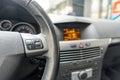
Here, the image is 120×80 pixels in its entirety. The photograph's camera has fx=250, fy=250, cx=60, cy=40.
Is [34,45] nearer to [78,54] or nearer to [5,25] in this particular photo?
[5,25]

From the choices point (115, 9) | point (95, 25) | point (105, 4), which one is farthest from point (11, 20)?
point (105, 4)

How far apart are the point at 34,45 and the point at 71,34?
45cm

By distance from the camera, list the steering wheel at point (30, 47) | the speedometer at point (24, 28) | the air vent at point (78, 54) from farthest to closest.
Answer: the air vent at point (78, 54) → the speedometer at point (24, 28) → the steering wheel at point (30, 47)

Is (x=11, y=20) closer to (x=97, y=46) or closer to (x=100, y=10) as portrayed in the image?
(x=97, y=46)

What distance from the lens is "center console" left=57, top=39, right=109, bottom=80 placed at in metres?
1.24

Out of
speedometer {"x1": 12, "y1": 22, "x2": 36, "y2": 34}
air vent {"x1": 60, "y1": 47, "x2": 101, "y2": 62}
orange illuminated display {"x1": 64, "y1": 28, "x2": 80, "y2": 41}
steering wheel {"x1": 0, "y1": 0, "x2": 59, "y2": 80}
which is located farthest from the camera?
orange illuminated display {"x1": 64, "y1": 28, "x2": 80, "y2": 41}

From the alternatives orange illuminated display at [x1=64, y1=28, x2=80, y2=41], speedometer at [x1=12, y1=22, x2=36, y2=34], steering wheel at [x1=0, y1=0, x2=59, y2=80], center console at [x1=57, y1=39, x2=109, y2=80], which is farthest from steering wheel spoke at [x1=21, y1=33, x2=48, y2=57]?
orange illuminated display at [x1=64, y1=28, x2=80, y2=41]

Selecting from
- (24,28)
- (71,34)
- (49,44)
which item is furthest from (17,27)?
(71,34)

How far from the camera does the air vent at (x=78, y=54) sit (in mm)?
1234

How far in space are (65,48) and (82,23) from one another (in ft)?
0.75

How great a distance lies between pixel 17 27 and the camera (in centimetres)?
111

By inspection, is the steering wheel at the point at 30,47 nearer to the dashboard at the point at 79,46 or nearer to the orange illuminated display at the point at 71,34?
the dashboard at the point at 79,46

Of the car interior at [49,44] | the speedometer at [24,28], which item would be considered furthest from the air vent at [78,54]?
the speedometer at [24,28]

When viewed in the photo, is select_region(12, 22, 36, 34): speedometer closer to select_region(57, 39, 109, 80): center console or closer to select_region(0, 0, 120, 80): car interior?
select_region(0, 0, 120, 80): car interior
